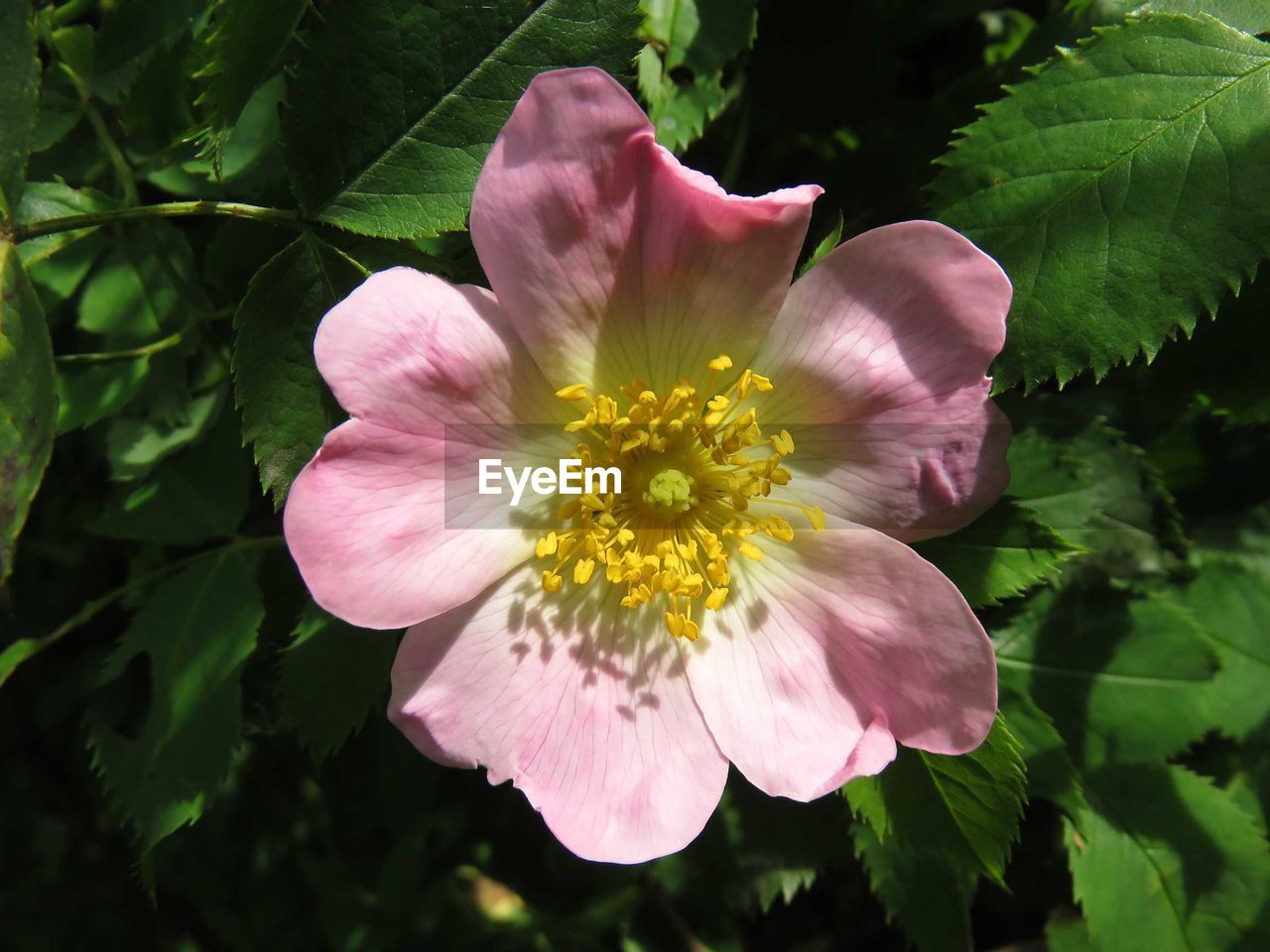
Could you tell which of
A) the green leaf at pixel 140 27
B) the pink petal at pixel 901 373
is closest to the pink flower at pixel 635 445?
the pink petal at pixel 901 373

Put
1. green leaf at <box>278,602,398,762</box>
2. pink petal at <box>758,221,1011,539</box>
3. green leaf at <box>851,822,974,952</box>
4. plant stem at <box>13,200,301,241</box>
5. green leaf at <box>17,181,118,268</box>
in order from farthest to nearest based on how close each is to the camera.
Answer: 1. green leaf at <box>851,822,974,952</box>
2. green leaf at <box>278,602,398,762</box>
3. green leaf at <box>17,181,118,268</box>
4. plant stem at <box>13,200,301,241</box>
5. pink petal at <box>758,221,1011,539</box>

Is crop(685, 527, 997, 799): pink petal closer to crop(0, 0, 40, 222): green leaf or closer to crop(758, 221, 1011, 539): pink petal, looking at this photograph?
crop(758, 221, 1011, 539): pink petal

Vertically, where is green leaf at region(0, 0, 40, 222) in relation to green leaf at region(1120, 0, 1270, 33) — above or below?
Answer: below

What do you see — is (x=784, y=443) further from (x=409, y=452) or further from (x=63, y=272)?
(x=63, y=272)

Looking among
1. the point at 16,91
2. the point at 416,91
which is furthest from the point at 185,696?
the point at 416,91

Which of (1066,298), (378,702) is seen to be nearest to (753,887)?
(378,702)

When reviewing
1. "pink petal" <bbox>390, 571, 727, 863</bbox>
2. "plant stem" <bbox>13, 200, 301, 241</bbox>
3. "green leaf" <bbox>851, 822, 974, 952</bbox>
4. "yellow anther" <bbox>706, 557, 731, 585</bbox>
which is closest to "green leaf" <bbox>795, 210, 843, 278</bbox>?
"yellow anther" <bbox>706, 557, 731, 585</bbox>

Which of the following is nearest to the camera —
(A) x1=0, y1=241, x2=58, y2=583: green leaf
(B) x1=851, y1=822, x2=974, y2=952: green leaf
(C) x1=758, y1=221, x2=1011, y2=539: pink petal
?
(A) x1=0, y1=241, x2=58, y2=583: green leaf
